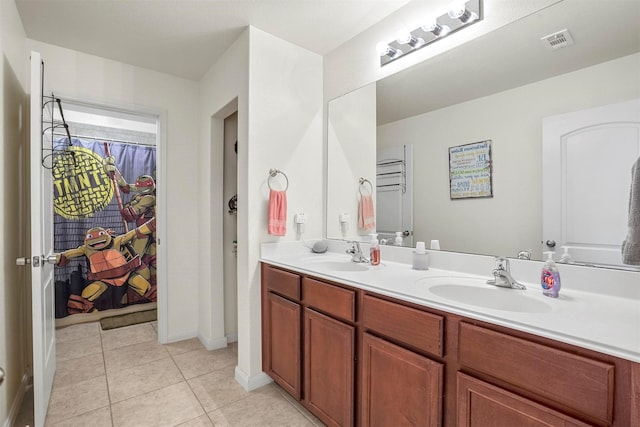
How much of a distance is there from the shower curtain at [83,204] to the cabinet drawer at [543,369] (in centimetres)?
376

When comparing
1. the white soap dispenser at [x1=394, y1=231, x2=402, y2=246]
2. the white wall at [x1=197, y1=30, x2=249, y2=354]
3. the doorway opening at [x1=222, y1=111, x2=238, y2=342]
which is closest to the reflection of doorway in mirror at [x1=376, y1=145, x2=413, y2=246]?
the white soap dispenser at [x1=394, y1=231, x2=402, y2=246]

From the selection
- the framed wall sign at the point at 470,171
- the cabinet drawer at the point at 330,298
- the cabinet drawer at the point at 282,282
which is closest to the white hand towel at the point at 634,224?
the framed wall sign at the point at 470,171

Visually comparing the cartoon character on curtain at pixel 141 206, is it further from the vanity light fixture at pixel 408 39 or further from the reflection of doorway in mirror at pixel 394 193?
the vanity light fixture at pixel 408 39

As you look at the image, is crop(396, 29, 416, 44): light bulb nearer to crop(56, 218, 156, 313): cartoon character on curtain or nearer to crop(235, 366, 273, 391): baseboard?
crop(235, 366, 273, 391): baseboard

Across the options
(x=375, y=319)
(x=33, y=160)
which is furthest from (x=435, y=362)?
(x=33, y=160)

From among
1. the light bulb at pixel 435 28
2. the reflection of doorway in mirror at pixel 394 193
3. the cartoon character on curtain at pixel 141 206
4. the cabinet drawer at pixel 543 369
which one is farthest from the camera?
the cartoon character on curtain at pixel 141 206

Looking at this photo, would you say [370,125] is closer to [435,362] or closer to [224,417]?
[435,362]

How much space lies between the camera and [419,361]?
3.76ft

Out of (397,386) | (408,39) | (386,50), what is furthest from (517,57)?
(397,386)

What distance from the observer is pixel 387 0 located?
1842 mm

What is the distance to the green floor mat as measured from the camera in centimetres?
323

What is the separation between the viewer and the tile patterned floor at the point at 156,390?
1784mm

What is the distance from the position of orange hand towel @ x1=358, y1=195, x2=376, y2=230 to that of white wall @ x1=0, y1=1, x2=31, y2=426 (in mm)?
2005

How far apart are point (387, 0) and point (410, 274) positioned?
1599mm
